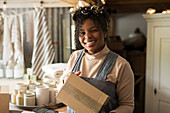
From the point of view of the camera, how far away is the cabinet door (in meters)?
2.67

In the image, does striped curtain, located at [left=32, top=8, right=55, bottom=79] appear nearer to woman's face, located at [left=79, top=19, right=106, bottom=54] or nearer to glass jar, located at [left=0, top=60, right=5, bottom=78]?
glass jar, located at [left=0, top=60, right=5, bottom=78]

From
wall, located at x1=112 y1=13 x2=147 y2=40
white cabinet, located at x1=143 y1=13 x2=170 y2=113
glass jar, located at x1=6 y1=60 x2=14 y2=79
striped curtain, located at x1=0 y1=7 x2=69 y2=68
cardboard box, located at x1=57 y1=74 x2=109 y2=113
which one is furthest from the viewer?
wall, located at x1=112 y1=13 x2=147 y2=40

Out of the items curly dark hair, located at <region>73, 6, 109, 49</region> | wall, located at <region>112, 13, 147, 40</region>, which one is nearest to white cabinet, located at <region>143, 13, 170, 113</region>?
curly dark hair, located at <region>73, 6, 109, 49</region>

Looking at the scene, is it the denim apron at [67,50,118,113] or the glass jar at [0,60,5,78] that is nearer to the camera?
the denim apron at [67,50,118,113]

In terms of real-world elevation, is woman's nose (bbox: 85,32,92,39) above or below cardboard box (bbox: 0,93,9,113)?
above

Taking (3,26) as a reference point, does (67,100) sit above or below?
below

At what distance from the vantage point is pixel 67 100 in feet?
4.07

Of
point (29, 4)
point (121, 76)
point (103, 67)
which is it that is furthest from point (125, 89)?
point (29, 4)

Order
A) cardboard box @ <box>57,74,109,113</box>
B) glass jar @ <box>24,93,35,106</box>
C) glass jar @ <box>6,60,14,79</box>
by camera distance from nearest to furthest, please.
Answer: cardboard box @ <box>57,74,109,113</box> → glass jar @ <box>24,93,35,106</box> → glass jar @ <box>6,60,14,79</box>

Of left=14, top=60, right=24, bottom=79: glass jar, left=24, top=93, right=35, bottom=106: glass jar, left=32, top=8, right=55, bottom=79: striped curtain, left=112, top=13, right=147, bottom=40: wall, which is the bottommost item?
left=24, top=93, right=35, bottom=106: glass jar

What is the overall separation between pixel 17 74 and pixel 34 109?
147 centimetres

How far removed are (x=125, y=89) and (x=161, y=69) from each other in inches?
62.7

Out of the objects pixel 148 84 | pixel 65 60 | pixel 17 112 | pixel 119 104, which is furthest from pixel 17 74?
pixel 119 104

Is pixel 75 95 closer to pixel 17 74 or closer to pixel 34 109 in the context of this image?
pixel 34 109
